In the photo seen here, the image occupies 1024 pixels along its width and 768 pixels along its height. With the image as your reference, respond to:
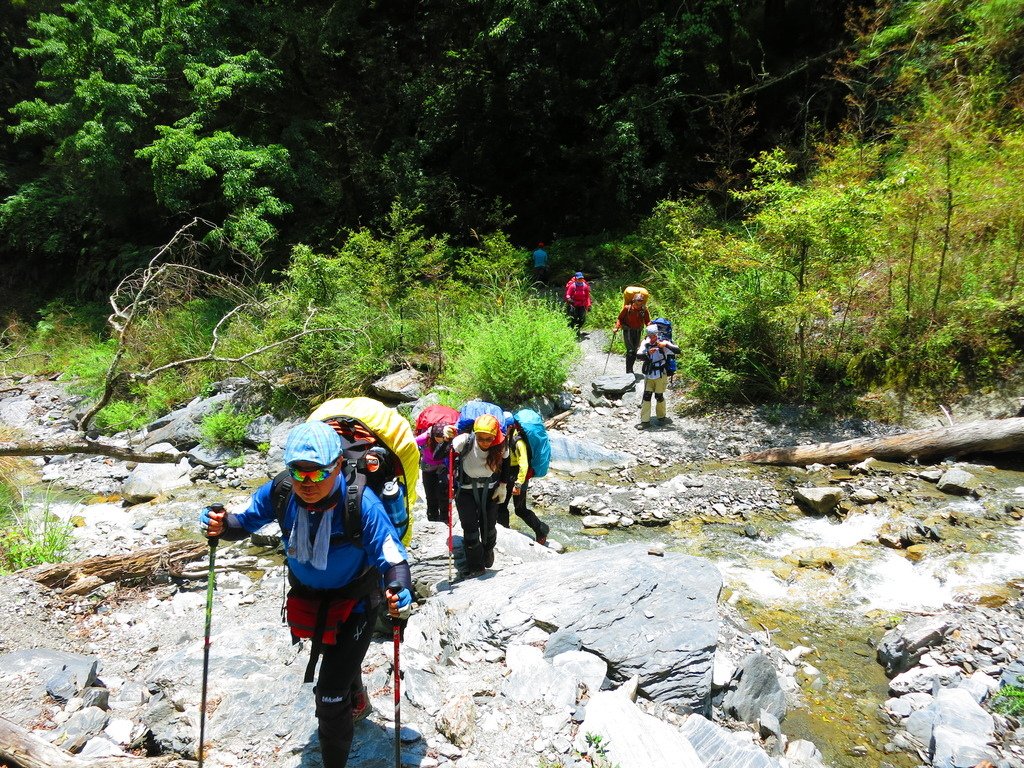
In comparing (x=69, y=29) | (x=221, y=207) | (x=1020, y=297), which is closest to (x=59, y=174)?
(x=69, y=29)

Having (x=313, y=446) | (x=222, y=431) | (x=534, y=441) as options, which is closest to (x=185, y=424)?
(x=222, y=431)

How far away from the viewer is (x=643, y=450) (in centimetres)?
899

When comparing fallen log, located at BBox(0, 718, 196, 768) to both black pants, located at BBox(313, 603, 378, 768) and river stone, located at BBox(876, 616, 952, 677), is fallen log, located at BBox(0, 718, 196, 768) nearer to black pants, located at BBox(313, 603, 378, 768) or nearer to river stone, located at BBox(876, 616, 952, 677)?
black pants, located at BBox(313, 603, 378, 768)

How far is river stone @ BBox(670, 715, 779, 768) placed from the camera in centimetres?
323

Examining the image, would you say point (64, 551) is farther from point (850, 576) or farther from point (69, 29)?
point (69, 29)

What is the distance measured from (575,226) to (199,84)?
36.4 ft

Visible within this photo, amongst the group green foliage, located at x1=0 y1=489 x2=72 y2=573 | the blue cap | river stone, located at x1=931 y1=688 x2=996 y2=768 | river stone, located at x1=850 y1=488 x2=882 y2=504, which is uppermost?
the blue cap

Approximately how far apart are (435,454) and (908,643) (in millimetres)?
4077

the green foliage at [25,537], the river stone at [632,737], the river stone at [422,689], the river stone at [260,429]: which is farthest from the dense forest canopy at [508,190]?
the river stone at [632,737]

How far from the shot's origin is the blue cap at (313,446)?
2.63m

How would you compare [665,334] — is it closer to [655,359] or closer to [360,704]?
[655,359]

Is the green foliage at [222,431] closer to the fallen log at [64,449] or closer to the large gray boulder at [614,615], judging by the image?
the fallen log at [64,449]

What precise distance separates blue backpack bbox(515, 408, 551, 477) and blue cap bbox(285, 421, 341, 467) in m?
2.73

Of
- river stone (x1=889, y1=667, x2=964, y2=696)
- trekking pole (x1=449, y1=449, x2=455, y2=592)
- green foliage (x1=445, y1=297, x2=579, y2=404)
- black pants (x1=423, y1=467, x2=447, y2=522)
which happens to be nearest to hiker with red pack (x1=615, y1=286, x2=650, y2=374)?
green foliage (x1=445, y1=297, x2=579, y2=404)
